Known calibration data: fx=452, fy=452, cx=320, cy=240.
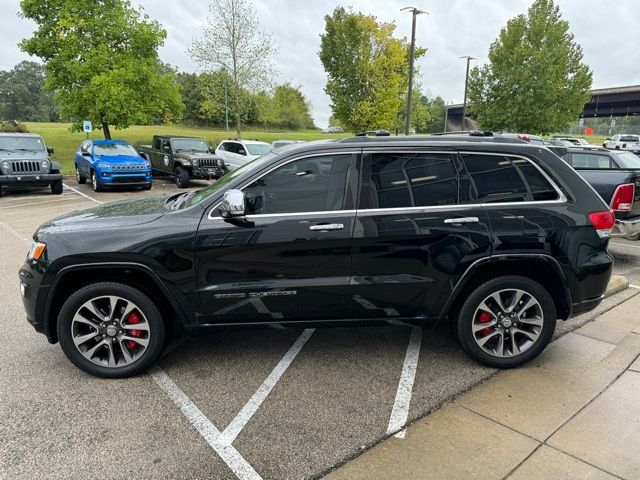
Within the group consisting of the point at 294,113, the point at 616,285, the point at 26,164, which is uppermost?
the point at 294,113

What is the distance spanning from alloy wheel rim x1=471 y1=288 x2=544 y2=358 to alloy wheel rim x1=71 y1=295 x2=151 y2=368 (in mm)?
2551

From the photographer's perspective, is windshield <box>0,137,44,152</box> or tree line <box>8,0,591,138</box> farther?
tree line <box>8,0,591,138</box>

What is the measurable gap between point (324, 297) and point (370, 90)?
22.0 meters

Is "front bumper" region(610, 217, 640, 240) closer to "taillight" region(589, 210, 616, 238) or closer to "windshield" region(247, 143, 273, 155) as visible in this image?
"taillight" region(589, 210, 616, 238)

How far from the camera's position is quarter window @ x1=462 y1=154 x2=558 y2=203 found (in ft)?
11.4

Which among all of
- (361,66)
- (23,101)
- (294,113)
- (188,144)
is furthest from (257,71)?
(23,101)

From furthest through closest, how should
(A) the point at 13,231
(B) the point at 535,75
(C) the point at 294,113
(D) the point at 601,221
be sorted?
(C) the point at 294,113 < (B) the point at 535,75 < (A) the point at 13,231 < (D) the point at 601,221

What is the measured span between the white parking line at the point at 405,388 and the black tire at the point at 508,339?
446 mm

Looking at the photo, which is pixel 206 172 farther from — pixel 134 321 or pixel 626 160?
pixel 134 321

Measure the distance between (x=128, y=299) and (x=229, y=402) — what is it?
1050 millimetres

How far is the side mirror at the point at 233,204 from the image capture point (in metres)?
3.06

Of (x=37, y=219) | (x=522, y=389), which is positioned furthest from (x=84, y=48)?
(x=522, y=389)

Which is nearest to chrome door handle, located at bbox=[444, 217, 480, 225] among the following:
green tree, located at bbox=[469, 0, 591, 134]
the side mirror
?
the side mirror

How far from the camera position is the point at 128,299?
3293 millimetres
